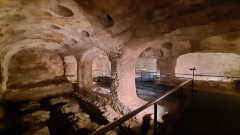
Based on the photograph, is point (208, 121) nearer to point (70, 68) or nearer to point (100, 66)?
point (70, 68)

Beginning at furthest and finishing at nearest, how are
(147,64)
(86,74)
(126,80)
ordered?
(147,64)
(86,74)
(126,80)

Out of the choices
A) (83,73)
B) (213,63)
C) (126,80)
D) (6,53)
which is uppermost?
(6,53)

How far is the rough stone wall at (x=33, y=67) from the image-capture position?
741cm

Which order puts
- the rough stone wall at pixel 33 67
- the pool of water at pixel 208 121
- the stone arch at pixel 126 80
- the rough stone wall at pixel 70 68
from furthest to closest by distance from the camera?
the rough stone wall at pixel 70 68 < the rough stone wall at pixel 33 67 < the stone arch at pixel 126 80 < the pool of water at pixel 208 121

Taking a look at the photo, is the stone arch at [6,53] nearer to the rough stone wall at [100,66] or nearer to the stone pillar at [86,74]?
the stone pillar at [86,74]

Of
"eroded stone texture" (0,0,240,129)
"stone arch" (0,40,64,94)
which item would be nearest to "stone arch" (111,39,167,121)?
"eroded stone texture" (0,0,240,129)

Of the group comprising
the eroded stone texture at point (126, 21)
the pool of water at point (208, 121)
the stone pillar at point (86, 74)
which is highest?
the eroded stone texture at point (126, 21)

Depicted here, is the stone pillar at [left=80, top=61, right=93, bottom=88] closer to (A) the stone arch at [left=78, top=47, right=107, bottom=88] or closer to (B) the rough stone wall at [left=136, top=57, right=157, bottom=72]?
(A) the stone arch at [left=78, top=47, right=107, bottom=88]

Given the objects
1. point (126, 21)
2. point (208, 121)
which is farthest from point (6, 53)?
point (208, 121)

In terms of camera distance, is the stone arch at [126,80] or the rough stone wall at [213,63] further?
the rough stone wall at [213,63]

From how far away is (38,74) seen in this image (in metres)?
8.11

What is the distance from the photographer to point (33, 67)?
26.1 feet

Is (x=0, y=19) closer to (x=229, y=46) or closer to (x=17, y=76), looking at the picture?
(x=17, y=76)

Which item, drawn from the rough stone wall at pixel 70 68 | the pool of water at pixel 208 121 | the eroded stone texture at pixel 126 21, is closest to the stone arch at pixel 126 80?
the eroded stone texture at pixel 126 21
